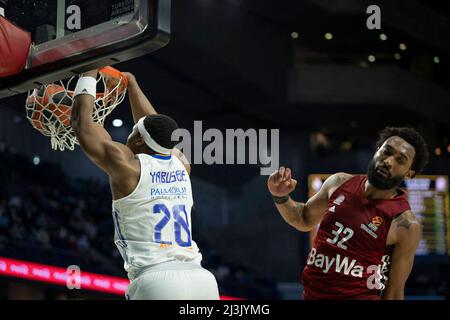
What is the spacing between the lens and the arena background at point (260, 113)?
1113cm

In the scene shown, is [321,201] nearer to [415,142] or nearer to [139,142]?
[415,142]

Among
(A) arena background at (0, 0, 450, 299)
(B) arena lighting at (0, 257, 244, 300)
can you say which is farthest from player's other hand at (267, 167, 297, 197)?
(A) arena background at (0, 0, 450, 299)

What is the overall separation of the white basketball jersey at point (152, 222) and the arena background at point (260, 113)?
7.00 metres

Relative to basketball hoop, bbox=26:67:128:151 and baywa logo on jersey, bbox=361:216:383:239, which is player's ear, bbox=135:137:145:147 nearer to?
basketball hoop, bbox=26:67:128:151

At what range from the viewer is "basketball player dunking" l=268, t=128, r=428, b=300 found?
142 inches

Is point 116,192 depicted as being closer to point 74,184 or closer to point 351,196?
point 351,196

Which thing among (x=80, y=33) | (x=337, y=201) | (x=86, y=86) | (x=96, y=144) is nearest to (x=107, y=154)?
(x=96, y=144)

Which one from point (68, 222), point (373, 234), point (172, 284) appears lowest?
point (68, 222)

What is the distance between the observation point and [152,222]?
3.40 metres

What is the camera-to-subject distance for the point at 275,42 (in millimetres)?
12312

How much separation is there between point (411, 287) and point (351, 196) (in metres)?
7.68

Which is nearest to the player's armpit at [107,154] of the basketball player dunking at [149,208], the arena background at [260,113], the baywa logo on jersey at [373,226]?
the basketball player dunking at [149,208]

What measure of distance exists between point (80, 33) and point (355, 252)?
5.95 ft

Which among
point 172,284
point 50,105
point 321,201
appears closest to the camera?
point 172,284
